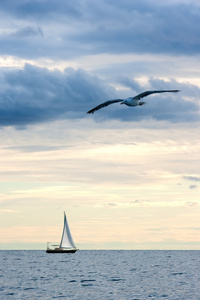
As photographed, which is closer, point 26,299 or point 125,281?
point 26,299

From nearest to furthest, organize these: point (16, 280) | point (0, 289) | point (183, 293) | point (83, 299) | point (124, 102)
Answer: point (124, 102) → point (83, 299) → point (183, 293) → point (0, 289) → point (16, 280)

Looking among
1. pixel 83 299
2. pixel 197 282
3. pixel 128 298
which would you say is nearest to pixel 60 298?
pixel 83 299

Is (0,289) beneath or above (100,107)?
beneath

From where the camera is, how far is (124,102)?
45406 millimetres

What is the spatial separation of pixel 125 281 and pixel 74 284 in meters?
9.60

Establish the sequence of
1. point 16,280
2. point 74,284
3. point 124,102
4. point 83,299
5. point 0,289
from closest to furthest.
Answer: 1. point 124,102
2. point 83,299
3. point 0,289
4. point 74,284
5. point 16,280

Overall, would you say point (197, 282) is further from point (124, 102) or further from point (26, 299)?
point (124, 102)

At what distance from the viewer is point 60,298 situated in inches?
2798

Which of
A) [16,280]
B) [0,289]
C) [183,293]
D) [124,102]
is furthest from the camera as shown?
[16,280]

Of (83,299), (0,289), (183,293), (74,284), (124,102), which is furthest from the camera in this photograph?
(74,284)

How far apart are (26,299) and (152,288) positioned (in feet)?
70.9

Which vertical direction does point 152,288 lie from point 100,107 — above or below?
below

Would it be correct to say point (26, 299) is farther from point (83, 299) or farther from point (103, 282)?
point (103, 282)

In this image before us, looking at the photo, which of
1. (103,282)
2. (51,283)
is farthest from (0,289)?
(103,282)
